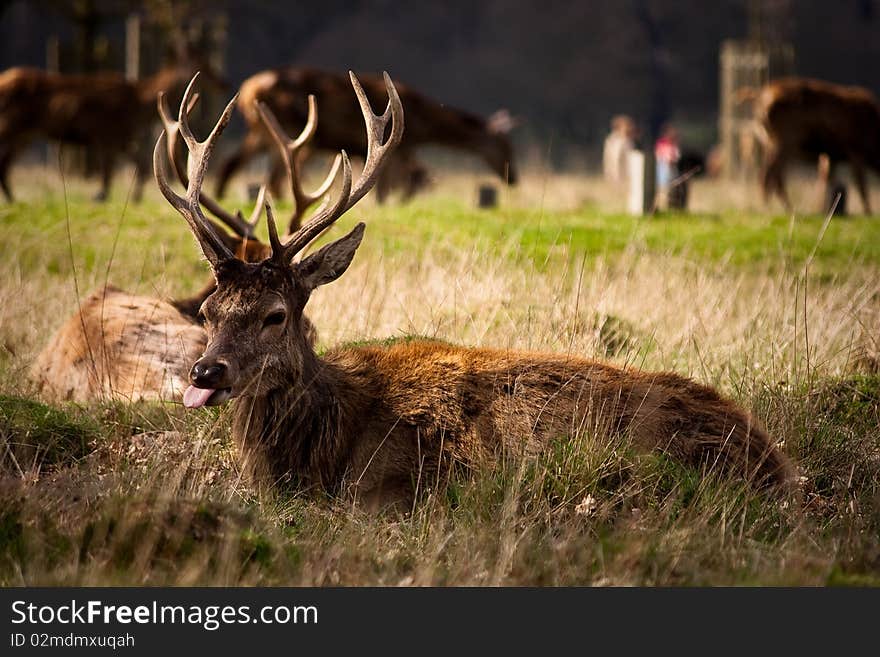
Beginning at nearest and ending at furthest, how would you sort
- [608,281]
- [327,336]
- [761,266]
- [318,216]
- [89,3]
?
1. [318,216]
2. [327,336]
3. [608,281]
4. [761,266]
5. [89,3]

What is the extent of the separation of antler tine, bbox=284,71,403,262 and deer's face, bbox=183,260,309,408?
18 cm

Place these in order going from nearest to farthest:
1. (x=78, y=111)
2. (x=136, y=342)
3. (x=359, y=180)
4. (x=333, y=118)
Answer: (x=359, y=180) → (x=136, y=342) → (x=78, y=111) → (x=333, y=118)

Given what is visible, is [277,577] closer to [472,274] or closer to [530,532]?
[530,532]

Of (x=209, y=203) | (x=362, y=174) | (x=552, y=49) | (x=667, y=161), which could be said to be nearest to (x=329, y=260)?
(x=362, y=174)

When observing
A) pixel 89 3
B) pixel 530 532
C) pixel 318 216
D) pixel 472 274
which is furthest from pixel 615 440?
pixel 89 3

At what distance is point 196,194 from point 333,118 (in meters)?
10.1

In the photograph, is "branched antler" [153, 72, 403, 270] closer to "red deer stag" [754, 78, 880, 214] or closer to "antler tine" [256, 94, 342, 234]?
"antler tine" [256, 94, 342, 234]

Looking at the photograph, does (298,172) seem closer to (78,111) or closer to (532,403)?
(532,403)

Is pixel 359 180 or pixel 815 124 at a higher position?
pixel 815 124

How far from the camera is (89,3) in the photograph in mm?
21578

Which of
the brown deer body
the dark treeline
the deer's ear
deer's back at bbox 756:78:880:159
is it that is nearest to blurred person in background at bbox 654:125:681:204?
deer's back at bbox 756:78:880:159

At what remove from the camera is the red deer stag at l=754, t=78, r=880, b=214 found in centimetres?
1614

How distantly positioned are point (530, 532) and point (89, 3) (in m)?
18.6

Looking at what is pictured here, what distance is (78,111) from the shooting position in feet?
51.3
